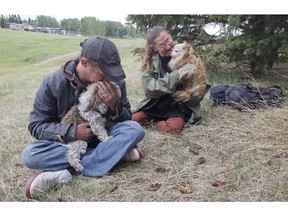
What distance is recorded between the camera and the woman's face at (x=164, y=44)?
12.1 ft

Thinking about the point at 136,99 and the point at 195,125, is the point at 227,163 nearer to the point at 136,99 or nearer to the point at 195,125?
the point at 195,125

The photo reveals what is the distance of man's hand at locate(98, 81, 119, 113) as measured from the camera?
2682 mm

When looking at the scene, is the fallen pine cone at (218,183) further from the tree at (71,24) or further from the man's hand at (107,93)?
the tree at (71,24)

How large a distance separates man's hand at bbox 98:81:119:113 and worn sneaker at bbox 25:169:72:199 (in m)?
0.58

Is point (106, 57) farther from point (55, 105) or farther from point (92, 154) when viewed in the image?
point (92, 154)

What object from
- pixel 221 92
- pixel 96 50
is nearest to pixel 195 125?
pixel 221 92

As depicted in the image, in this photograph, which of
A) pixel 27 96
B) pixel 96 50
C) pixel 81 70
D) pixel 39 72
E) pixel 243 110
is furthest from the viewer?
pixel 39 72

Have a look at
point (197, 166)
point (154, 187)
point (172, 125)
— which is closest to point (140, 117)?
point (172, 125)

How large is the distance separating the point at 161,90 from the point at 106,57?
129cm

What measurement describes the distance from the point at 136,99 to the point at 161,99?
1526 mm

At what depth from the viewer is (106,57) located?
98.8 inches

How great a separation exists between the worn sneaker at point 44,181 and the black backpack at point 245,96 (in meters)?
2.34

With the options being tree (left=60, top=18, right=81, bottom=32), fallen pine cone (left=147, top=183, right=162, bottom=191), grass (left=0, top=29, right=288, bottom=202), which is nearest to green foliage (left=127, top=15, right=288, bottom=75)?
grass (left=0, top=29, right=288, bottom=202)

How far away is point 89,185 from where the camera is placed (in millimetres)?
2592
